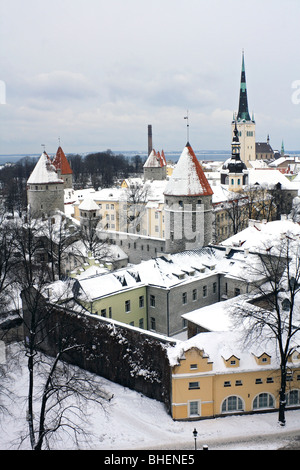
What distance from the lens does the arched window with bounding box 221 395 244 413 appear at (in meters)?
20.9

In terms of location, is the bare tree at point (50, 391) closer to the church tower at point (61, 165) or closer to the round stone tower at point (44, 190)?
the round stone tower at point (44, 190)

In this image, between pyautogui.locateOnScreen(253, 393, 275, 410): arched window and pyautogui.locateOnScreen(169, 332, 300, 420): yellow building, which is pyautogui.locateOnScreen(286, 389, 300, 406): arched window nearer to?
pyautogui.locateOnScreen(169, 332, 300, 420): yellow building

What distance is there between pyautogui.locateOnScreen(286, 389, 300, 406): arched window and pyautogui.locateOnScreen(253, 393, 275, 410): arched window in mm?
732

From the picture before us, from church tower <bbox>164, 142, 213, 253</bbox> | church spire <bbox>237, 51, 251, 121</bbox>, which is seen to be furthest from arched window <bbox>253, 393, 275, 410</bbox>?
church spire <bbox>237, 51, 251, 121</bbox>

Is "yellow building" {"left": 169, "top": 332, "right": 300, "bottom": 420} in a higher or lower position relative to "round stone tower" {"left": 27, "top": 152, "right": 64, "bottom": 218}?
lower

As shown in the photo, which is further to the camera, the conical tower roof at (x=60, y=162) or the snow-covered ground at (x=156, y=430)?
the conical tower roof at (x=60, y=162)

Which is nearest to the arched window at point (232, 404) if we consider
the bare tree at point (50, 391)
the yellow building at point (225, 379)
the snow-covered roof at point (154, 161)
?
the yellow building at point (225, 379)

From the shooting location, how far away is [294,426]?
1981cm

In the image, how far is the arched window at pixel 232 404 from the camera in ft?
68.6

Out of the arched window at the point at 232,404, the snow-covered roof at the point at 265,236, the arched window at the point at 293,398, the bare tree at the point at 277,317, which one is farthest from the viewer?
the snow-covered roof at the point at 265,236

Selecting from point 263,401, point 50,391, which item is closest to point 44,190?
point 50,391

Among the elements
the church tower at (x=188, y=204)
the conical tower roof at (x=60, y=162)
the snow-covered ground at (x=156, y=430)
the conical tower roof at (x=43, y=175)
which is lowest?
the snow-covered ground at (x=156, y=430)
